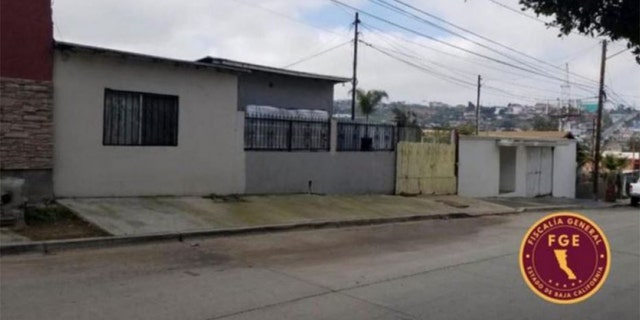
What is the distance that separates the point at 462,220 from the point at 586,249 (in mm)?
12127

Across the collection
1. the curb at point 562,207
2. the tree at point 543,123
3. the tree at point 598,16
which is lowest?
the curb at point 562,207

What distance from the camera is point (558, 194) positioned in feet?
93.7

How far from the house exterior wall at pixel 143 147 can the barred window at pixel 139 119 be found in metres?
0.14

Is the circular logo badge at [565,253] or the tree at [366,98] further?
the tree at [366,98]

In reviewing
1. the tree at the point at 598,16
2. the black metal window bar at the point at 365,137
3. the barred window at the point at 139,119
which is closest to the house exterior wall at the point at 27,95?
the barred window at the point at 139,119

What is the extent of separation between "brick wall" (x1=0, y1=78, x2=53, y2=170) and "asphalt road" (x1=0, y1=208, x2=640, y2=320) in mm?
3604

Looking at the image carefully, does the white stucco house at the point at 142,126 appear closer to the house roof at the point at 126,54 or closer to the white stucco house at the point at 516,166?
the house roof at the point at 126,54

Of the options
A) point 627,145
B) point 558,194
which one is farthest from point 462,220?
point 627,145

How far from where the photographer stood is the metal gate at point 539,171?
26.5 meters

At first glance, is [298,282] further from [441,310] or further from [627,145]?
[627,145]

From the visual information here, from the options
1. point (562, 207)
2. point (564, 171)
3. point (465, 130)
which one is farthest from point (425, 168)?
point (465, 130)

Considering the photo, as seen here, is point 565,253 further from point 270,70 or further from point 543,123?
point 543,123

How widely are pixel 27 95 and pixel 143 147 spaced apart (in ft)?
8.81

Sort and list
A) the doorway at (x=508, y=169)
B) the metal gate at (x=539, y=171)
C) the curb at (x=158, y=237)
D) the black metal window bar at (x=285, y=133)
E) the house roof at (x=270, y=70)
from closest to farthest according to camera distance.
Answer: the curb at (x=158, y=237), the black metal window bar at (x=285, y=133), the house roof at (x=270, y=70), the doorway at (x=508, y=169), the metal gate at (x=539, y=171)
